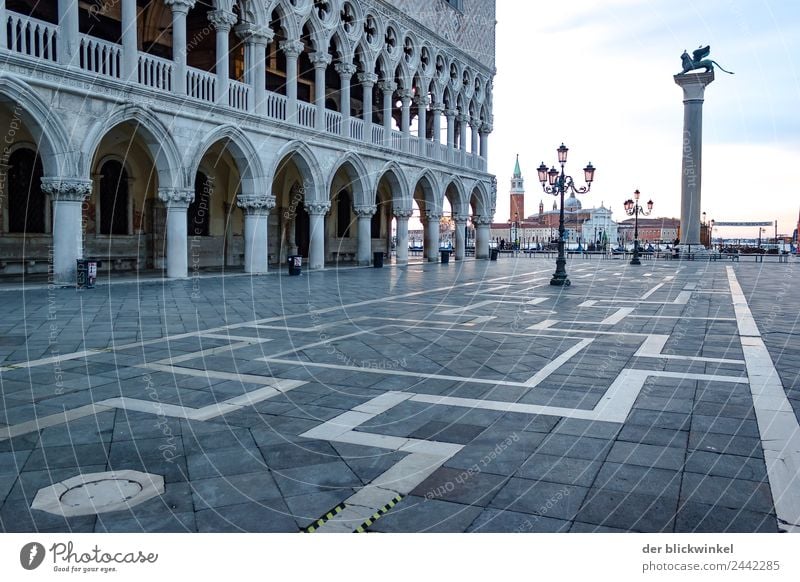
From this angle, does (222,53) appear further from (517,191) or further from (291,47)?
(517,191)

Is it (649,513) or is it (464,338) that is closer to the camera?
(649,513)

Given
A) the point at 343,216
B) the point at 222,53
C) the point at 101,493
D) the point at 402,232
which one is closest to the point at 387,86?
the point at 402,232

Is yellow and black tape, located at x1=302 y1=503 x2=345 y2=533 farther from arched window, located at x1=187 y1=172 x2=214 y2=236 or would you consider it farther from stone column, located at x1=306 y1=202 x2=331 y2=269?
arched window, located at x1=187 y1=172 x2=214 y2=236

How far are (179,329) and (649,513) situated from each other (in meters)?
7.09

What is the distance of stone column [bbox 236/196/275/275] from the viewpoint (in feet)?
62.5

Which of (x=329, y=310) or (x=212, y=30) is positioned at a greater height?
(x=212, y=30)

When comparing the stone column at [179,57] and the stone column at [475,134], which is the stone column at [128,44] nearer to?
the stone column at [179,57]

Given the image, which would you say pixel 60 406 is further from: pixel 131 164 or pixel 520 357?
pixel 131 164

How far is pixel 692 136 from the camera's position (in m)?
36.8

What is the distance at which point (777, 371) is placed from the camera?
6.27 metres

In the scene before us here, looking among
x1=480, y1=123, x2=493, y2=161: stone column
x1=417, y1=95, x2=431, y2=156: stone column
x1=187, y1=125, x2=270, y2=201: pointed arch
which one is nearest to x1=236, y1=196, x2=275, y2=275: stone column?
x1=187, y1=125, x2=270, y2=201: pointed arch

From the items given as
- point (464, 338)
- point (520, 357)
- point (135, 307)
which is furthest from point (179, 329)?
point (520, 357)

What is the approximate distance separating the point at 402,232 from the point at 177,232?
1250 cm

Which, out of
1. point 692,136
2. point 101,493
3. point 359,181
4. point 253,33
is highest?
point 692,136
